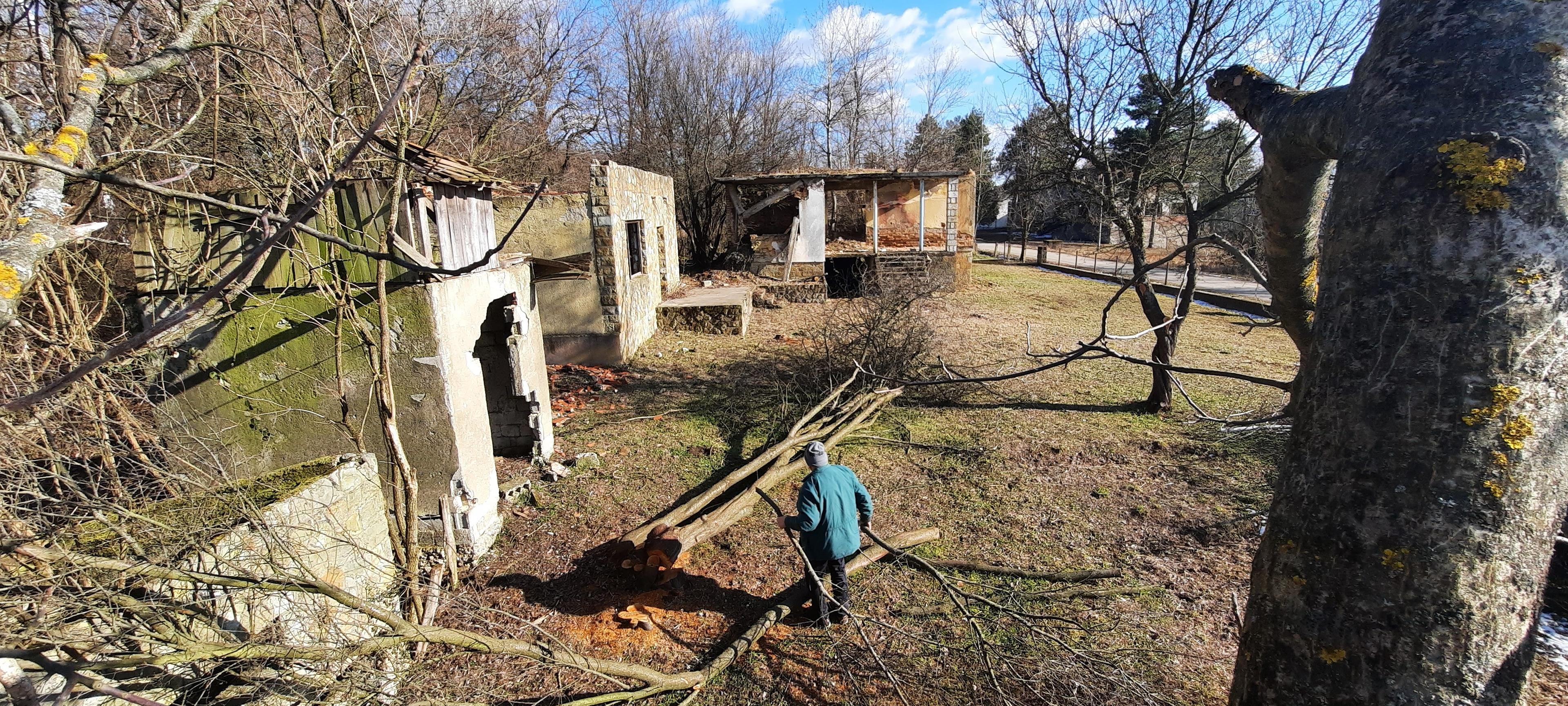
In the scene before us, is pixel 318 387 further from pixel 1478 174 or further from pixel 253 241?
pixel 1478 174

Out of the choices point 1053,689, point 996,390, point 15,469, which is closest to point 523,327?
point 15,469

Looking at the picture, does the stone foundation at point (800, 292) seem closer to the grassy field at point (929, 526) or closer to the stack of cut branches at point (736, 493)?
the grassy field at point (929, 526)

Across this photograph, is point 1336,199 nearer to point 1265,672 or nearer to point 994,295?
point 1265,672

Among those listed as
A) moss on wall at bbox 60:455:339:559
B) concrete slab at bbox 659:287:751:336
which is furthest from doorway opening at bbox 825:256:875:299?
moss on wall at bbox 60:455:339:559

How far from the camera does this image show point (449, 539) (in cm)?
539

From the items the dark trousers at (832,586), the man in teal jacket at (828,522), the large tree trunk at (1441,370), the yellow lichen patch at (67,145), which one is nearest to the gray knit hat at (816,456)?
the man in teal jacket at (828,522)

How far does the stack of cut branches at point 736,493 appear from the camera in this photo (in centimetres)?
543

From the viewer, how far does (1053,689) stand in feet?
12.5

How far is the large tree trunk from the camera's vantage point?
114 centimetres

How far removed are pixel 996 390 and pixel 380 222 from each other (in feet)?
27.5

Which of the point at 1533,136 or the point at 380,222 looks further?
the point at 380,222

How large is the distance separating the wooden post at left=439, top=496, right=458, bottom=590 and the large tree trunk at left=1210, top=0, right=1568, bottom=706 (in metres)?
5.57

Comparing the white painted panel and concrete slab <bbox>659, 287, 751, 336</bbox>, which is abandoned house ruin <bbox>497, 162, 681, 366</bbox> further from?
the white painted panel

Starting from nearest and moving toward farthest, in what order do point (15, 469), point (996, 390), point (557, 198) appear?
point (15, 469) < point (996, 390) < point (557, 198)
